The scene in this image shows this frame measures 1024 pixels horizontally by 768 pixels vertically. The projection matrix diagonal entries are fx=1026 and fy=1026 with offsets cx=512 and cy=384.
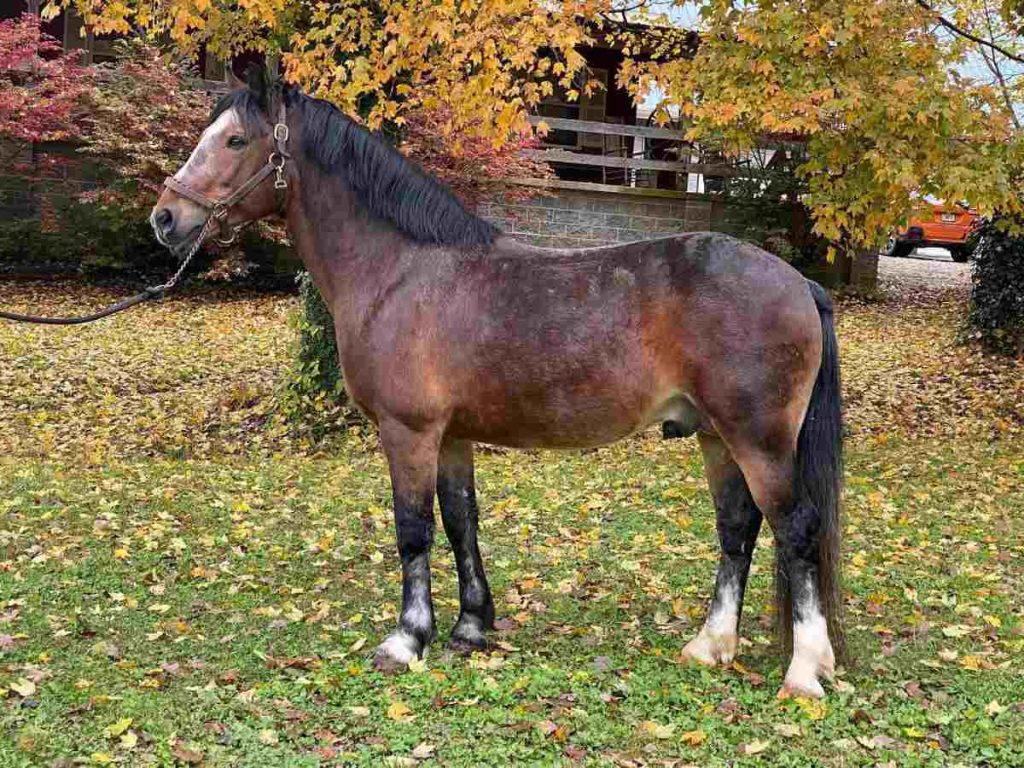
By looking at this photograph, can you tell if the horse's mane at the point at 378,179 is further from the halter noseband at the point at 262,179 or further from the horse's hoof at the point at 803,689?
the horse's hoof at the point at 803,689

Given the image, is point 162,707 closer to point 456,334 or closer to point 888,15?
point 456,334

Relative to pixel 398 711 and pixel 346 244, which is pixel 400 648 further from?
pixel 346 244

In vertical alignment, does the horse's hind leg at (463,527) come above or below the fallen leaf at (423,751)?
above

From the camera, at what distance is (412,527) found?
456 centimetres

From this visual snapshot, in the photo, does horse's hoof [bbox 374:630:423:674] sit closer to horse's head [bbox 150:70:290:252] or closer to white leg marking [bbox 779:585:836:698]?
white leg marking [bbox 779:585:836:698]

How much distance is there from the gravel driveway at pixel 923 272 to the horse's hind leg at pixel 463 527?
658 inches

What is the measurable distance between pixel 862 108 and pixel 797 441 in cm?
408

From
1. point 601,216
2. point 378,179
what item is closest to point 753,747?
point 378,179

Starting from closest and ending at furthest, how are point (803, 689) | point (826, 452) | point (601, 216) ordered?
point (803, 689) < point (826, 452) < point (601, 216)

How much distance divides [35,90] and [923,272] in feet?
57.1

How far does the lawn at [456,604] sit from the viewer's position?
154 inches

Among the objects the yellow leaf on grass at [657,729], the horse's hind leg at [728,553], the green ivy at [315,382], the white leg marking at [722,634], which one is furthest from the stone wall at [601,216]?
the yellow leaf on grass at [657,729]

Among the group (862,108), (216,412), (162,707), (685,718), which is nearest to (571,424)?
(685,718)

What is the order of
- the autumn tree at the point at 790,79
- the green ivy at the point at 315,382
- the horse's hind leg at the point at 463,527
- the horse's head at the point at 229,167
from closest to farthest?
1. the horse's head at the point at 229,167
2. the horse's hind leg at the point at 463,527
3. the autumn tree at the point at 790,79
4. the green ivy at the point at 315,382
